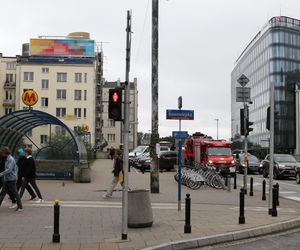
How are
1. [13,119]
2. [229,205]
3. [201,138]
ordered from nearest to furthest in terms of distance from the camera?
[229,205]
[13,119]
[201,138]

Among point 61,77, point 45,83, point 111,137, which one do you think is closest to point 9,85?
point 45,83

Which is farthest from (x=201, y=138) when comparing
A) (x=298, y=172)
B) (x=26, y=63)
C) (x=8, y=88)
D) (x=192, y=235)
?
(x=8, y=88)

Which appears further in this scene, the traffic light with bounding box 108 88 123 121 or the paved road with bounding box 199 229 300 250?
the paved road with bounding box 199 229 300 250

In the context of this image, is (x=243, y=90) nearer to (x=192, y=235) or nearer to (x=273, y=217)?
(x=273, y=217)

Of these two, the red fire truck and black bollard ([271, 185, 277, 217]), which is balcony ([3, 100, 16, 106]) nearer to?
the red fire truck

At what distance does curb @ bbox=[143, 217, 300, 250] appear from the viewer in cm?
893

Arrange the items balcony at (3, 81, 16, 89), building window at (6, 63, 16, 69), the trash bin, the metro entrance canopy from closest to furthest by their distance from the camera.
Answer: the trash bin
the metro entrance canopy
balcony at (3, 81, 16, 89)
building window at (6, 63, 16, 69)

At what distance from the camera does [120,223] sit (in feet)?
37.1

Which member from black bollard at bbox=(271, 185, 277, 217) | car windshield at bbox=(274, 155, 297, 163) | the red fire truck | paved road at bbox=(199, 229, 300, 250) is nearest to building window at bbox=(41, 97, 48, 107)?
the red fire truck

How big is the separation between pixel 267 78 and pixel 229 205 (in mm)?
75630

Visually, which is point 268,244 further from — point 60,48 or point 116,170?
point 60,48

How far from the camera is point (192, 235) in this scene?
9797 millimetres

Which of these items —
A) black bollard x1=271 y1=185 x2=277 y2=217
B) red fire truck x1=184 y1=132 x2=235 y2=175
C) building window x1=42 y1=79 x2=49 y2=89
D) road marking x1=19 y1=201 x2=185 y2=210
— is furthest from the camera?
building window x1=42 y1=79 x2=49 y2=89

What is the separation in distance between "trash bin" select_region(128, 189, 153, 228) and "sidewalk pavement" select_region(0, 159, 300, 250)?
18cm
